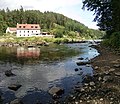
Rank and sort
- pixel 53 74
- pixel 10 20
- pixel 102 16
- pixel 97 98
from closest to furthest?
1. pixel 97 98
2. pixel 53 74
3. pixel 102 16
4. pixel 10 20

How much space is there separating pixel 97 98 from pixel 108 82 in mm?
5050

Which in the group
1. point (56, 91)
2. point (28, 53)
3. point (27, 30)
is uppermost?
point (27, 30)

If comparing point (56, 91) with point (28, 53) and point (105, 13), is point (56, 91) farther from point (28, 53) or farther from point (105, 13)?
point (105, 13)

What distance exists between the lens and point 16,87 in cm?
2438

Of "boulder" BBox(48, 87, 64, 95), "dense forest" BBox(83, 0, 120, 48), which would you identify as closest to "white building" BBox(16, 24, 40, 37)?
"dense forest" BBox(83, 0, 120, 48)

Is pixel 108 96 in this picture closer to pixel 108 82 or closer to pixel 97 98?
pixel 97 98

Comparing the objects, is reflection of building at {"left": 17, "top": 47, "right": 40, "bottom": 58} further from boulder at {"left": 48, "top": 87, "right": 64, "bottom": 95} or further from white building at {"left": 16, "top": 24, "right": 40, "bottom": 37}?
white building at {"left": 16, "top": 24, "right": 40, "bottom": 37}

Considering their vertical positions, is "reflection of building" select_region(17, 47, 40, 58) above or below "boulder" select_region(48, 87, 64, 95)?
above

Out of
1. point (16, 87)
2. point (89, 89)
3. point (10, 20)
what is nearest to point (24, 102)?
point (16, 87)

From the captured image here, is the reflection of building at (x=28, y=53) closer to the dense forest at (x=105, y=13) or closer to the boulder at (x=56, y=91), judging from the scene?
the dense forest at (x=105, y=13)

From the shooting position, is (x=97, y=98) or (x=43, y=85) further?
(x=43, y=85)

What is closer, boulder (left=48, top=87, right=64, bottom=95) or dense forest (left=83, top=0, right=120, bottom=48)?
boulder (left=48, top=87, right=64, bottom=95)

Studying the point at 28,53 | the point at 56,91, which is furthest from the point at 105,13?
the point at 56,91

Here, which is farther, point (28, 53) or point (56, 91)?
point (28, 53)
